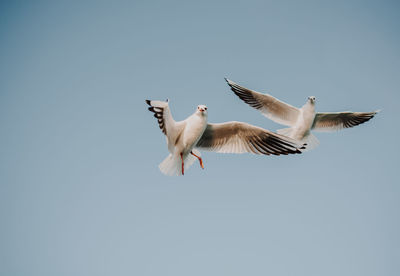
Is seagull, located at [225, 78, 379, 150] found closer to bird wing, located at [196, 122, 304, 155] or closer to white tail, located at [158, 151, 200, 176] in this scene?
bird wing, located at [196, 122, 304, 155]

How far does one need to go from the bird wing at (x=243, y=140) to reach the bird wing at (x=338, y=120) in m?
3.01

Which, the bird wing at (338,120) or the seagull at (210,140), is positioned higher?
the bird wing at (338,120)

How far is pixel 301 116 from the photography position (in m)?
8.47

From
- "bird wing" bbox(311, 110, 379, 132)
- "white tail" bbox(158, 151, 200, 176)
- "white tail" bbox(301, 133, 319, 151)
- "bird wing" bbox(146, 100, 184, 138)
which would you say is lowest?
"white tail" bbox(158, 151, 200, 176)

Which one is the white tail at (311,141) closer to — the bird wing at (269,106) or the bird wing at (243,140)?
the bird wing at (269,106)

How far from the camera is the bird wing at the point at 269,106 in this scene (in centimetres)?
813

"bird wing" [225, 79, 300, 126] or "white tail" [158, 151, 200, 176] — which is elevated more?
"bird wing" [225, 79, 300, 126]

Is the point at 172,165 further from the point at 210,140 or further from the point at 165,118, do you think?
the point at 165,118

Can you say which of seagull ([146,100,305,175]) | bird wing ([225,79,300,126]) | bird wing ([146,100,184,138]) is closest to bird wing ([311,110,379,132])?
bird wing ([225,79,300,126])

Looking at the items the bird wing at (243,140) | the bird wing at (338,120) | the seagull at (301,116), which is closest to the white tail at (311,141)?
the seagull at (301,116)

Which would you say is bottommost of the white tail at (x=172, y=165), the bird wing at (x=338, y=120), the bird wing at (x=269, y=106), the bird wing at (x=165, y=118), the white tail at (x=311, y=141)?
the white tail at (x=172, y=165)

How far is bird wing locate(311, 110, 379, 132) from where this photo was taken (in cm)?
866

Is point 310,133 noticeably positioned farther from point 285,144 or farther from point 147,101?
point 147,101

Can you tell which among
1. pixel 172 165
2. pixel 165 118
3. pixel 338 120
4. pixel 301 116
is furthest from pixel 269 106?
pixel 165 118
